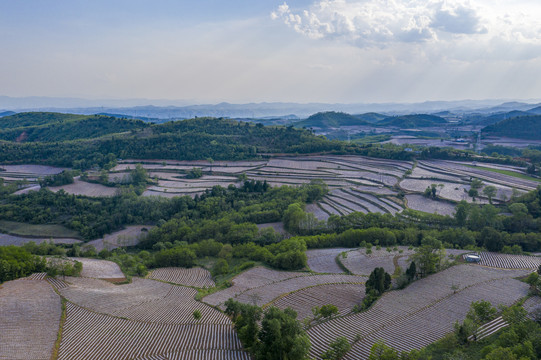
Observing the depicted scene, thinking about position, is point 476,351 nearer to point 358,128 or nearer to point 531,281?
point 531,281

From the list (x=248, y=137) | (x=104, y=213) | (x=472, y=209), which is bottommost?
(x=104, y=213)

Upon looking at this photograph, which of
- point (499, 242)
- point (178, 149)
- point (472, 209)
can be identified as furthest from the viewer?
point (178, 149)

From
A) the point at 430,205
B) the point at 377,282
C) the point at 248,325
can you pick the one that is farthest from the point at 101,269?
the point at 430,205

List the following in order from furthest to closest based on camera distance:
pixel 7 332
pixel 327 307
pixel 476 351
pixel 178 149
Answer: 1. pixel 178 149
2. pixel 327 307
3. pixel 7 332
4. pixel 476 351

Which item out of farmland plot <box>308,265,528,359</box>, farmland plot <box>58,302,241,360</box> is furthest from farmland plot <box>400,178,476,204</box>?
farmland plot <box>58,302,241,360</box>

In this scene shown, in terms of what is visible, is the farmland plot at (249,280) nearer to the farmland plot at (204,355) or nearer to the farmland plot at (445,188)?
the farmland plot at (204,355)

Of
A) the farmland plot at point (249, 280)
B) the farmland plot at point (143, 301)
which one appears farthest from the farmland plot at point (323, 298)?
the farmland plot at point (143, 301)

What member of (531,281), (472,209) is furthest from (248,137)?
(531,281)

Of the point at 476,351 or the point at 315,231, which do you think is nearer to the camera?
the point at 476,351
